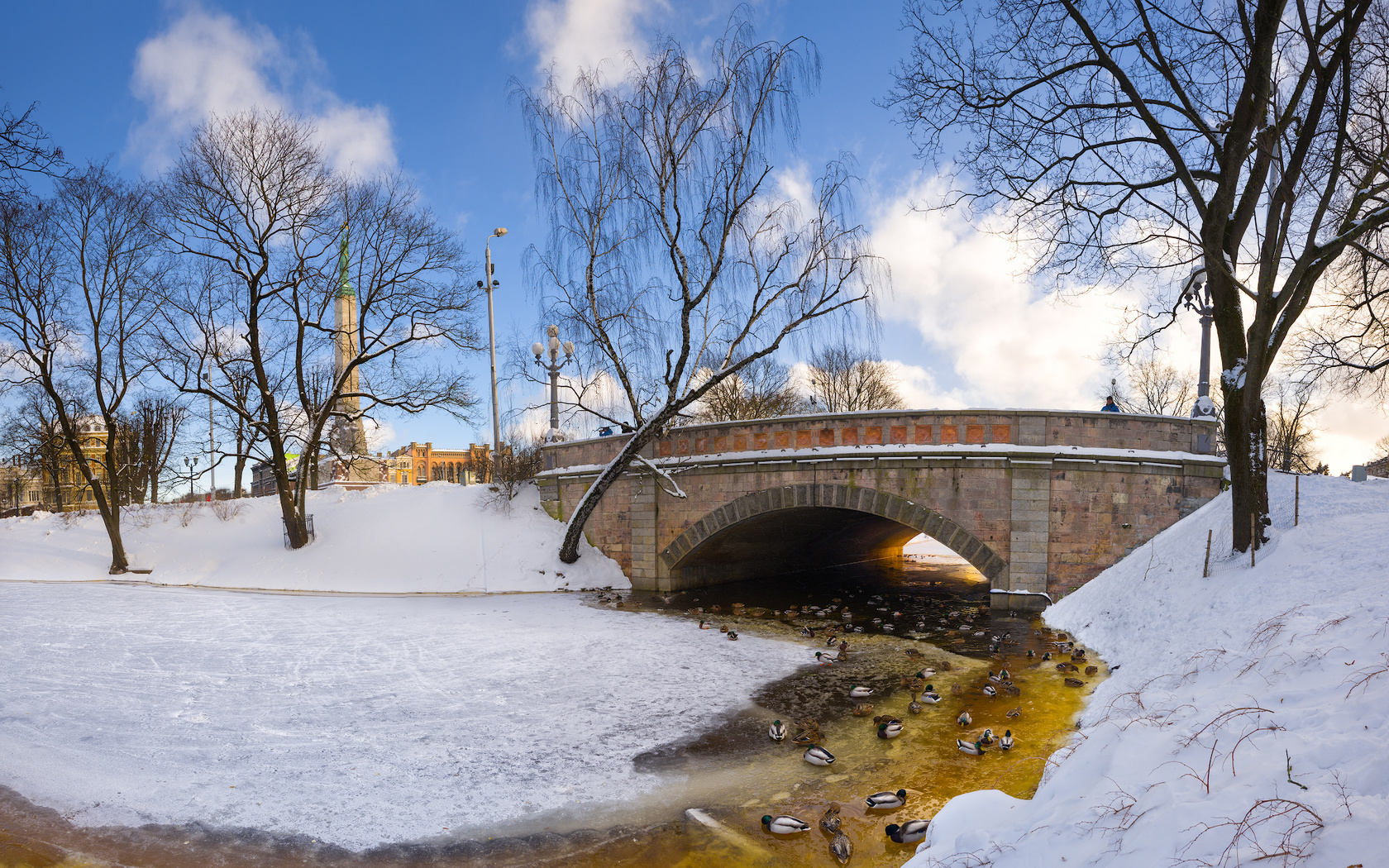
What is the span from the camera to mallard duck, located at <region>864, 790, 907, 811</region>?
18.6 ft

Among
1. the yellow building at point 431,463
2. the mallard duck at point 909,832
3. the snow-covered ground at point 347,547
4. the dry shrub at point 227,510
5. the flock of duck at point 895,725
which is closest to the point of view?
the mallard duck at point 909,832

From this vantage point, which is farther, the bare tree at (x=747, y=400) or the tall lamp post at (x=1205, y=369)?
the bare tree at (x=747, y=400)

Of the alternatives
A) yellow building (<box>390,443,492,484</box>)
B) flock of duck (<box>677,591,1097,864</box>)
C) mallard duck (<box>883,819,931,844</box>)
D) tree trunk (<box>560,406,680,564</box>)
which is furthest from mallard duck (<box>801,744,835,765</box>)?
yellow building (<box>390,443,492,484</box>)

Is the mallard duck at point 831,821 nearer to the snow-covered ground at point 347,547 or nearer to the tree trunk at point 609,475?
the tree trunk at point 609,475

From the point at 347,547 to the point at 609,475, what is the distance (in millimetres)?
8079

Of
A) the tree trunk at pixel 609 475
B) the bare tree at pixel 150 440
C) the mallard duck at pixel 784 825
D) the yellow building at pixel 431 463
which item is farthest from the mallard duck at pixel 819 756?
the yellow building at pixel 431 463

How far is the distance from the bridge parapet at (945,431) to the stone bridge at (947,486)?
2cm

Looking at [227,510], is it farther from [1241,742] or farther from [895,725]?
[1241,742]

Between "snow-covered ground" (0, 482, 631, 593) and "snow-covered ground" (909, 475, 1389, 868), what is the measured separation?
13873 millimetres

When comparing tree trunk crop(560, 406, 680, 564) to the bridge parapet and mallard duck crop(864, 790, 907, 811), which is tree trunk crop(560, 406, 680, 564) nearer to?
the bridge parapet

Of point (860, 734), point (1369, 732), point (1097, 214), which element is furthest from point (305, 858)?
point (1097, 214)

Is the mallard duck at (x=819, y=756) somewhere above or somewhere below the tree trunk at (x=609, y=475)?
below

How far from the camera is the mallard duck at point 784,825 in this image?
5.35 m

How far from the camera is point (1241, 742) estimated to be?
400 centimetres
